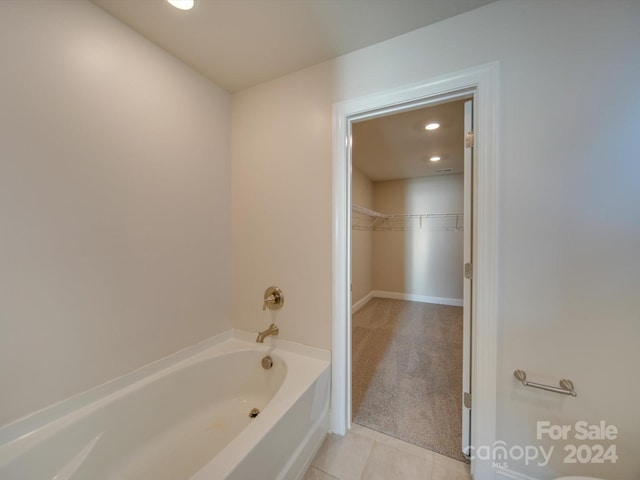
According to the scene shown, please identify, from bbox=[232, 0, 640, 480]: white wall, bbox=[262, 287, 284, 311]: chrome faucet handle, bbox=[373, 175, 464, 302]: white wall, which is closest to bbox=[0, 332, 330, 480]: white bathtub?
bbox=[262, 287, 284, 311]: chrome faucet handle

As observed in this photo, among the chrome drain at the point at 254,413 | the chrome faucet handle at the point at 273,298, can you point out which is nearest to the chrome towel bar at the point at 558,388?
the chrome faucet handle at the point at 273,298

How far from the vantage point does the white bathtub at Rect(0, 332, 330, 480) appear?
920mm

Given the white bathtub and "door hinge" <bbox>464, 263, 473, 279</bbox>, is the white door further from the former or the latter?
the white bathtub

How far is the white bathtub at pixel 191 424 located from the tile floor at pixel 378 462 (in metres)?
0.10

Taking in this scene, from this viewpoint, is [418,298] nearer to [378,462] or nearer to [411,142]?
[411,142]

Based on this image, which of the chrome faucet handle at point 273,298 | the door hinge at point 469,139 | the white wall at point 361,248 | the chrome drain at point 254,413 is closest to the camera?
the door hinge at point 469,139

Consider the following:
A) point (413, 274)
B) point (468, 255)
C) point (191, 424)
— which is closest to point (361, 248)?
point (413, 274)

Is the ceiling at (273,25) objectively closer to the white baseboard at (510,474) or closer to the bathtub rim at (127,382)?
the bathtub rim at (127,382)

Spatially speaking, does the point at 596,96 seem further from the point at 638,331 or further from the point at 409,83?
the point at 638,331

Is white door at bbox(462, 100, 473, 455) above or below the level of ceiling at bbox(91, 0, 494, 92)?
below

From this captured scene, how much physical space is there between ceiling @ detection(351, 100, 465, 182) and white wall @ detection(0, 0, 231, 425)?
4.61 feet

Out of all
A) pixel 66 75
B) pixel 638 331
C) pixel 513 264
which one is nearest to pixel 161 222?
pixel 66 75

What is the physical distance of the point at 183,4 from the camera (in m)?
1.10

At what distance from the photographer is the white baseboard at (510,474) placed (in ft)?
3.65
